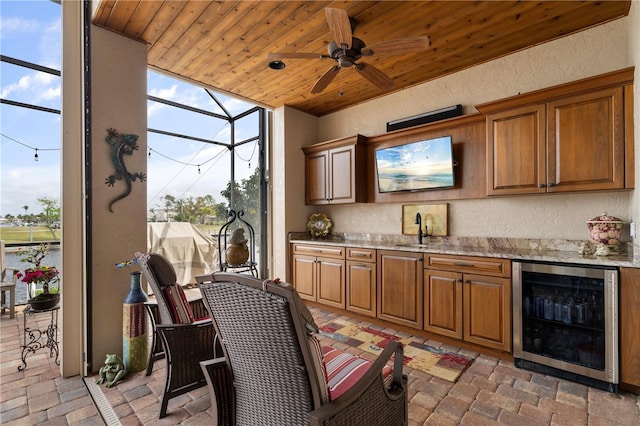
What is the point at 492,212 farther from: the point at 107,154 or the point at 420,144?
the point at 107,154

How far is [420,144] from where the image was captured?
11.8 feet

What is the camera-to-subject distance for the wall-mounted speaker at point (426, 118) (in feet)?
11.3

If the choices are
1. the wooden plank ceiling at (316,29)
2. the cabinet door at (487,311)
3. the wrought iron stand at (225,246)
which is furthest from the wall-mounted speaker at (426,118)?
the wrought iron stand at (225,246)

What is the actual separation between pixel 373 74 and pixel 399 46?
0.43m

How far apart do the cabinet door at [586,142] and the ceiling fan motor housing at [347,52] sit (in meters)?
1.77

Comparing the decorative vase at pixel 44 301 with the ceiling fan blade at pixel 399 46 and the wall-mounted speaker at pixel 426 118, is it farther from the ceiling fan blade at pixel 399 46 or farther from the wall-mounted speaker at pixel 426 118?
the wall-mounted speaker at pixel 426 118

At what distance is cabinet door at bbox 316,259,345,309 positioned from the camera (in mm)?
3811

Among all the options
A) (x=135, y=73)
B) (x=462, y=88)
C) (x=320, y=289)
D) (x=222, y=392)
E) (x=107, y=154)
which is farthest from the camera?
(x=320, y=289)

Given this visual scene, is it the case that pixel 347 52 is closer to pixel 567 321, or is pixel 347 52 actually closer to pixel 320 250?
pixel 320 250

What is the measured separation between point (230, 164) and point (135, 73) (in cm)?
258

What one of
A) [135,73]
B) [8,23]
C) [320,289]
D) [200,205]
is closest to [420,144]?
[320,289]

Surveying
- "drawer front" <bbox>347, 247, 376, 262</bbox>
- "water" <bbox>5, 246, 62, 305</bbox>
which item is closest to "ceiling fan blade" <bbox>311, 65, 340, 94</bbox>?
"drawer front" <bbox>347, 247, 376, 262</bbox>

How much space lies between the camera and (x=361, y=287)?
361 cm

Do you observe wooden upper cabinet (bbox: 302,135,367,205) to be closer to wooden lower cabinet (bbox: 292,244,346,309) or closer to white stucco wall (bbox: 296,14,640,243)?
white stucco wall (bbox: 296,14,640,243)
